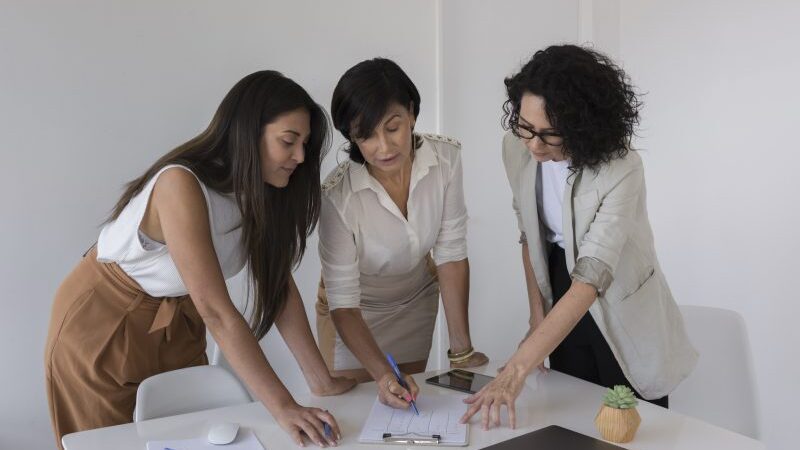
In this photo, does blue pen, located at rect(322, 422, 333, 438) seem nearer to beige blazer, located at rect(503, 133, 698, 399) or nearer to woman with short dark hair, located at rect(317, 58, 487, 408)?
woman with short dark hair, located at rect(317, 58, 487, 408)

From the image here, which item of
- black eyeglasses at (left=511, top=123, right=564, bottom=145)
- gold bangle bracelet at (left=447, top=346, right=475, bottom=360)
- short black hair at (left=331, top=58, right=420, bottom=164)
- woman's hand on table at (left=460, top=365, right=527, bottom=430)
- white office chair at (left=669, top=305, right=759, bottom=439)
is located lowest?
white office chair at (left=669, top=305, right=759, bottom=439)

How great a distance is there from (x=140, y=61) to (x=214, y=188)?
3.81 ft

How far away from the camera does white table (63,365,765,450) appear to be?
1.46 meters

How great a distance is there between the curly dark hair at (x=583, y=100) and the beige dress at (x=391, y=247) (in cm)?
47

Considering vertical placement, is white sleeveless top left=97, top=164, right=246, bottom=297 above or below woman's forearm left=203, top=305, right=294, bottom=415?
above

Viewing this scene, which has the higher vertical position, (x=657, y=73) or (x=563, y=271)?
(x=657, y=73)

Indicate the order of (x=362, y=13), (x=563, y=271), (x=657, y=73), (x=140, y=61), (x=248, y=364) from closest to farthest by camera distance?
(x=248, y=364) < (x=563, y=271) < (x=140, y=61) < (x=362, y=13) < (x=657, y=73)

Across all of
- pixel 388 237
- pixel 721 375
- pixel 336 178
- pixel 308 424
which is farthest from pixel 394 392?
pixel 721 375

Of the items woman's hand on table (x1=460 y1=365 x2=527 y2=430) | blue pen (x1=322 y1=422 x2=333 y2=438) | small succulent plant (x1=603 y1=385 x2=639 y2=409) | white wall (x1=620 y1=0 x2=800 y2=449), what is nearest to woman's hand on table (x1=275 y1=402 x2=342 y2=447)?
blue pen (x1=322 y1=422 x2=333 y2=438)

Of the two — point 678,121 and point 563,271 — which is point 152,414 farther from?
point 678,121

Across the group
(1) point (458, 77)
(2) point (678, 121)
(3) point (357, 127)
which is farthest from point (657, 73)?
(3) point (357, 127)

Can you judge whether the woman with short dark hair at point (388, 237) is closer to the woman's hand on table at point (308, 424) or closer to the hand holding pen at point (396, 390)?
the hand holding pen at point (396, 390)

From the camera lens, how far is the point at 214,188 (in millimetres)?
1669

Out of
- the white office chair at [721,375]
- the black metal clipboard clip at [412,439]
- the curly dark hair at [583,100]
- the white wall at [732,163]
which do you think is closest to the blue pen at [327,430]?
the black metal clipboard clip at [412,439]
